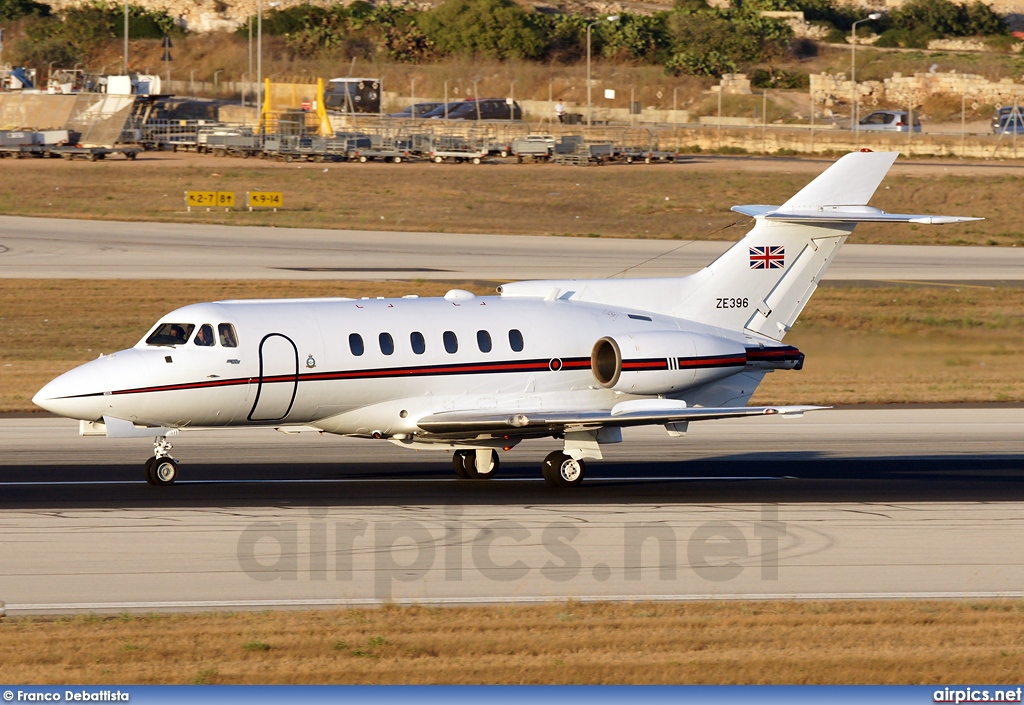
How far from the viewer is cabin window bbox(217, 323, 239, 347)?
22062 mm

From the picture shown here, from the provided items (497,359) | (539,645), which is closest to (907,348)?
(497,359)

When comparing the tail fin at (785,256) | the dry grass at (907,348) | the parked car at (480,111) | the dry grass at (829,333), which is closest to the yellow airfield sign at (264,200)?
the dry grass at (829,333)

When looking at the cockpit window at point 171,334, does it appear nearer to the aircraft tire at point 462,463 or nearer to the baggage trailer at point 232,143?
the aircraft tire at point 462,463

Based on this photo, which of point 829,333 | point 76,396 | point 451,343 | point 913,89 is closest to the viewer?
point 76,396

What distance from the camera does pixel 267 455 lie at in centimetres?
2686

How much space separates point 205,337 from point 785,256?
10694mm

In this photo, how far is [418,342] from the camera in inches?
913

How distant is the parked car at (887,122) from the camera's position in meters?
101

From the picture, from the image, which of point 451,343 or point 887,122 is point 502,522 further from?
point 887,122

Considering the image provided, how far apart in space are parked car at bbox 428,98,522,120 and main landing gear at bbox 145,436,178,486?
79015mm

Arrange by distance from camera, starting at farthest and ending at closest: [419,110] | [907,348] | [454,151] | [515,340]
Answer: [419,110] → [454,151] → [907,348] → [515,340]

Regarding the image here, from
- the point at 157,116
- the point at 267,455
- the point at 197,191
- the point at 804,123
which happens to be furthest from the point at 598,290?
the point at 804,123

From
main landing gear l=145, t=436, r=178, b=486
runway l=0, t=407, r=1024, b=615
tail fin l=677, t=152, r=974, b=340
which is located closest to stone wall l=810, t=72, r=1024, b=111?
runway l=0, t=407, r=1024, b=615

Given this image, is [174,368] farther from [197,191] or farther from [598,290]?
[197,191]
